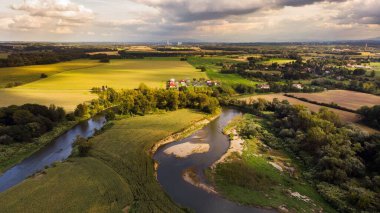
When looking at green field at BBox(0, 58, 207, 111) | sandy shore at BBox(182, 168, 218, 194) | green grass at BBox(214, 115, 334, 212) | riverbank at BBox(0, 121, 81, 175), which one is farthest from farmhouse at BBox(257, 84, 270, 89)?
riverbank at BBox(0, 121, 81, 175)

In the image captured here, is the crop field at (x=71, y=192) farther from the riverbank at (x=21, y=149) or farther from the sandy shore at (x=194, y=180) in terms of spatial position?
the sandy shore at (x=194, y=180)

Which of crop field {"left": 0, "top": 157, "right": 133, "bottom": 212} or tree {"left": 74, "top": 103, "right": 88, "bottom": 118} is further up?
tree {"left": 74, "top": 103, "right": 88, "bottom": 118}

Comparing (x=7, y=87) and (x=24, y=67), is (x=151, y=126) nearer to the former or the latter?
(x=7, y=87)

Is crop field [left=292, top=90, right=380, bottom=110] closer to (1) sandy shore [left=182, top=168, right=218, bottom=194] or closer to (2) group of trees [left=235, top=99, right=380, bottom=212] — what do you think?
(2) group of trees [left=235, top=99, right=380, bottom=212]

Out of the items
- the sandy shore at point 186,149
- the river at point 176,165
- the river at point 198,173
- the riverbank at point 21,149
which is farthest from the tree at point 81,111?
the sandy shore at point 186,149

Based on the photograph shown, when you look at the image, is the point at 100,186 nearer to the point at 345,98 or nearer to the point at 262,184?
the point at 262,184
